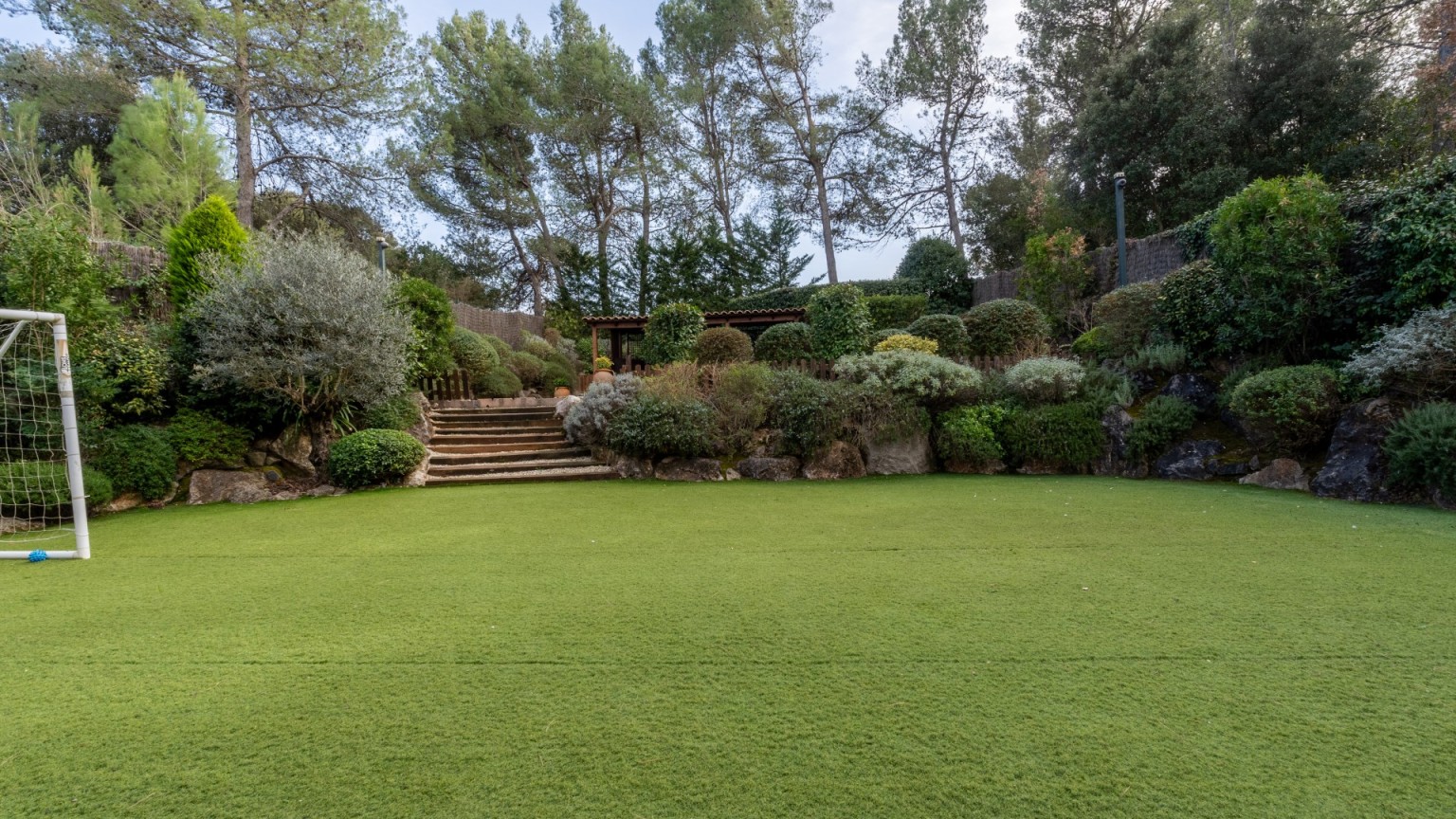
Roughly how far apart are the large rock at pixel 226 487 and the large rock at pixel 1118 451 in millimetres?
9898

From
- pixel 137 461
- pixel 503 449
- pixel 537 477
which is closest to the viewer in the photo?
pixel 137 461

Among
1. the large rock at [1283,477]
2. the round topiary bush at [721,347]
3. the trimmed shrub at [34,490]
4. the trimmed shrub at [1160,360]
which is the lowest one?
the large rock at [1283,477]

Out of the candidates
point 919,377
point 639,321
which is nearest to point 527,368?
point 639,321

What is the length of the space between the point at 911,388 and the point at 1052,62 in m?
16.3

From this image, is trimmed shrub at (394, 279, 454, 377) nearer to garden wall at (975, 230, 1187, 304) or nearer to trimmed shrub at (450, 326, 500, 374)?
trimmed shrub at (450, 326, 500, 374)

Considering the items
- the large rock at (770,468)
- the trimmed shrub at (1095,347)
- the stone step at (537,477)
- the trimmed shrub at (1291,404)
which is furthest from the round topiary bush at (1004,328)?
the stone step at (537,477)

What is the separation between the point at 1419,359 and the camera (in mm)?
5379

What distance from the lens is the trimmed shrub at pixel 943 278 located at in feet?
56.6

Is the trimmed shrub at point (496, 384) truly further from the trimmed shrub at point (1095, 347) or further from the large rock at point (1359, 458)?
the large rock at point (1359, 458)

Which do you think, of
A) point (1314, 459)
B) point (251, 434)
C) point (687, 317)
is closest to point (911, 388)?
point (1314, 459)

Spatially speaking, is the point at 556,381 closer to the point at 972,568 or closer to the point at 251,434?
the point at 251,434

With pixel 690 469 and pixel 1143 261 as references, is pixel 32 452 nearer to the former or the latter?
pixel 690 469

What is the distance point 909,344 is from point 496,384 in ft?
26.9

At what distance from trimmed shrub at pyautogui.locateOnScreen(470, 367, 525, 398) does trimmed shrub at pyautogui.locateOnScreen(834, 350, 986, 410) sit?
7.44 m
